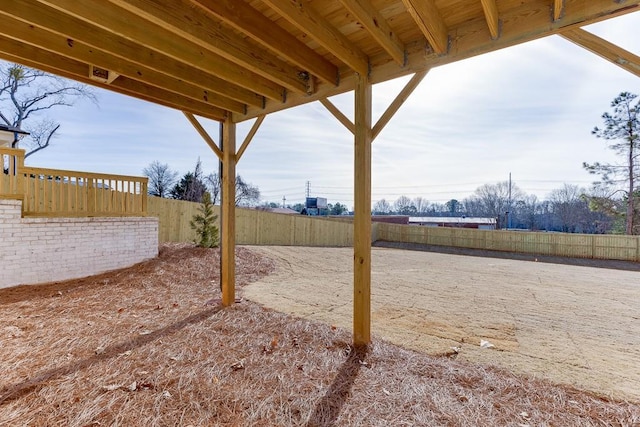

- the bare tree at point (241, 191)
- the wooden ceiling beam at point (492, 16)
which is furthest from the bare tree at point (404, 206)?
the wooden ceiling beam at point (492, 16)

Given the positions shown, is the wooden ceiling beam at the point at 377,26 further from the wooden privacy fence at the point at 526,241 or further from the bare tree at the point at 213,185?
the bare tree at the point at 213,185

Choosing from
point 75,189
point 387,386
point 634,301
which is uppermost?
point 75,189

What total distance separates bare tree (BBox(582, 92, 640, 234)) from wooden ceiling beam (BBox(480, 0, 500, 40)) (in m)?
15.9

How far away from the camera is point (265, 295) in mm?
4855

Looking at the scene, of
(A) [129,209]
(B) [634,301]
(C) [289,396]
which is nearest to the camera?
(C) [289,396]

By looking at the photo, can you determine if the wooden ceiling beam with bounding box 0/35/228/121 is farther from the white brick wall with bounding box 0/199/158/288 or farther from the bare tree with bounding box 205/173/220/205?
the bare tree with bounding box 205/173/220/205

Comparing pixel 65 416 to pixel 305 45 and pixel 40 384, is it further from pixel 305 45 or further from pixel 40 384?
pixel 305 45

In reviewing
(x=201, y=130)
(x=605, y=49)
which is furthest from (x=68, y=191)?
(x=605, y=49)

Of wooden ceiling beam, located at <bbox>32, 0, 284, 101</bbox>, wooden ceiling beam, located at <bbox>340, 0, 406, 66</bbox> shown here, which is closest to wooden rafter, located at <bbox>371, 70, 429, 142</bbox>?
wooden ceiling beam, located at <bbox>340, 0, 406, 66</bbox>

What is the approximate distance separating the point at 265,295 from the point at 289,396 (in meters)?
2.96

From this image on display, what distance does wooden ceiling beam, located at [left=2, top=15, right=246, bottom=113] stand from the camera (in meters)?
2.17

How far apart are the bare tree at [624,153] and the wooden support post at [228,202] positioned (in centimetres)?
1656

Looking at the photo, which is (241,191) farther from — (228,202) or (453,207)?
(453,207)

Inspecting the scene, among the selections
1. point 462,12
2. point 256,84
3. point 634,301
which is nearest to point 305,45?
point 256,84
